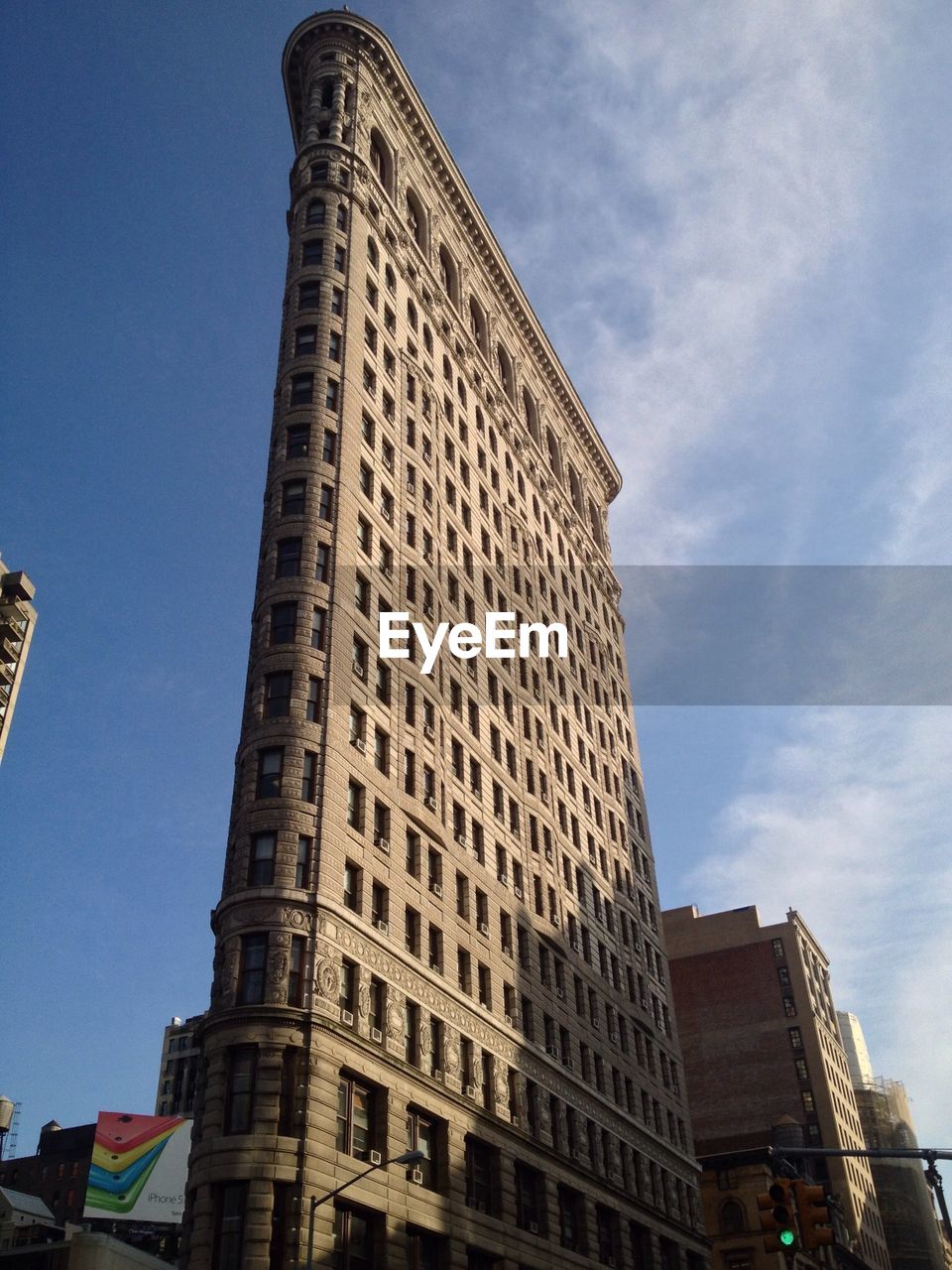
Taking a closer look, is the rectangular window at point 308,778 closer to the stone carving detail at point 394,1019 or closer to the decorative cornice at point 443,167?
the stone carving detail at point 394,1019

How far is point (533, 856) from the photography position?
69375mm

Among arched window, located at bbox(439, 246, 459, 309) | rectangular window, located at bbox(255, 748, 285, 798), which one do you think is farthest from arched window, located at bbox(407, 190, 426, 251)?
rectangular window, located at bbox(255, 748, 285, 798)

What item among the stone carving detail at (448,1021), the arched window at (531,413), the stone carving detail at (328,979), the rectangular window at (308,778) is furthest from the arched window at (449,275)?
the stone carving detail at (328,979)

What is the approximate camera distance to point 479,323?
95.6 metres

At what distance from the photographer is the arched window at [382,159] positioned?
8412cm

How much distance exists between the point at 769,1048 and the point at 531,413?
71.0 m

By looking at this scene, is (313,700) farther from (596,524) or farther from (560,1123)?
(596,524)

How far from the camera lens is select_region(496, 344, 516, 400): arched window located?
98.0m

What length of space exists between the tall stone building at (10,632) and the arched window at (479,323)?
39.3 meters

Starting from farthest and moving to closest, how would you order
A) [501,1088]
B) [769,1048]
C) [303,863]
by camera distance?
[769,1048] < [501,1088] < [303,863]

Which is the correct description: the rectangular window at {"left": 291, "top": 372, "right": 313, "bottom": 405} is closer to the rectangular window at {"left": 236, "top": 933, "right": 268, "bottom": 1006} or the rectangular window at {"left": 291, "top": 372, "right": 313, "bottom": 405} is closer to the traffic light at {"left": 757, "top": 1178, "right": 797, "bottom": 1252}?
the rectangular window at {"left": 236, "top": 933, "right": 268, "bottom": 1006}

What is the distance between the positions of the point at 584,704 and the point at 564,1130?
3429cm

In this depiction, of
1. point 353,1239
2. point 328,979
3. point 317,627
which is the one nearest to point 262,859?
point 328,979

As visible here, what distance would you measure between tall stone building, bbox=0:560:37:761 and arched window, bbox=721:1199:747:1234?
211ft
